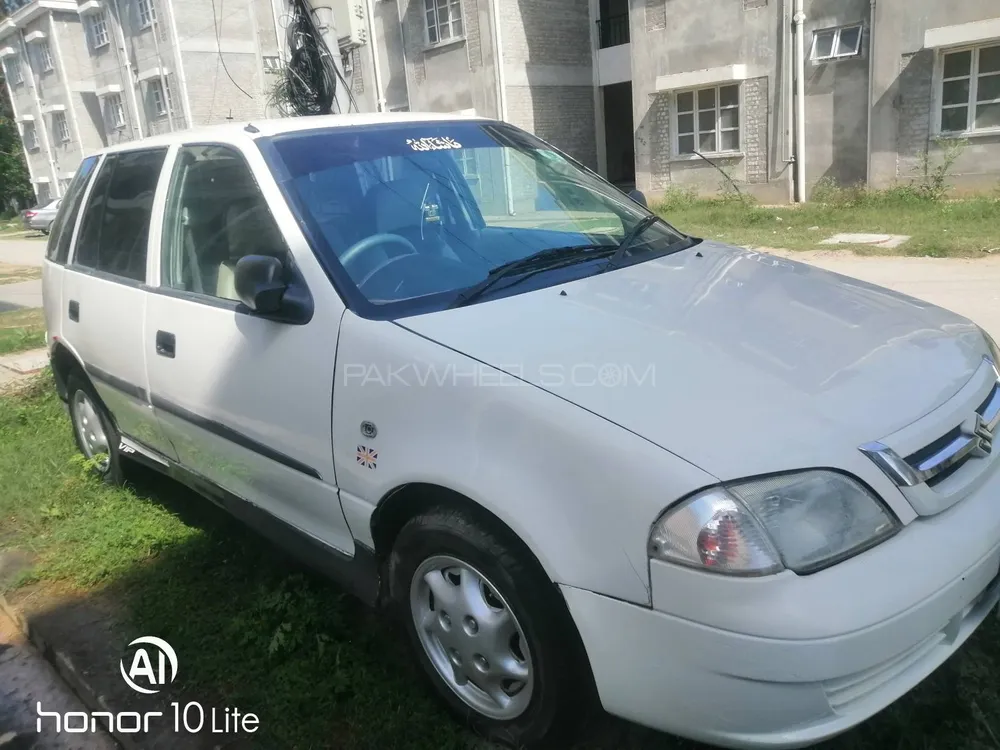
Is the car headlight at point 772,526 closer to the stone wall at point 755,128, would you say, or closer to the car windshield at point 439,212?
the car windshield at point 439,212

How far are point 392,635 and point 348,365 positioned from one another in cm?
110

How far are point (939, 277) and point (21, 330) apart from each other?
10058mm

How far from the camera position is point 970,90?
12.5m

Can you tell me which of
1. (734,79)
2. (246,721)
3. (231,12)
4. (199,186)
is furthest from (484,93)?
(246,721)

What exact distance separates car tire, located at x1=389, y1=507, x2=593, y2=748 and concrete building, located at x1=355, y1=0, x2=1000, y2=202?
1324cm

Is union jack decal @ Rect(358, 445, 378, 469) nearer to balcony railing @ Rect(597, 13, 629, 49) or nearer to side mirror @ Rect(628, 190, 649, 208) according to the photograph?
side mirror @ Rect(628, 190, 649, 208)

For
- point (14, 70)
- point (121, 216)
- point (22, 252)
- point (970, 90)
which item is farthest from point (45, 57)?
point (121, 216)

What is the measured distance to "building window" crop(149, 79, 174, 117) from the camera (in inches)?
1094

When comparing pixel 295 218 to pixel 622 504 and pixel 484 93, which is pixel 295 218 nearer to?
pixel 622 504

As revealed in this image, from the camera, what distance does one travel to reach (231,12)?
2745 cm

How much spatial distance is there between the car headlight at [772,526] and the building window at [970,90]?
1316 centimetres

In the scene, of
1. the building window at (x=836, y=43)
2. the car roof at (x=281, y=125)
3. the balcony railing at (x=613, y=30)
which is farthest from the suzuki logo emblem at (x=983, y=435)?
the balcony railing at (x=613, y=30)

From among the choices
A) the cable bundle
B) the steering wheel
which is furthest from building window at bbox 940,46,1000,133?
the steering wheel

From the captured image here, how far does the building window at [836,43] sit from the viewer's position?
44.1ft
